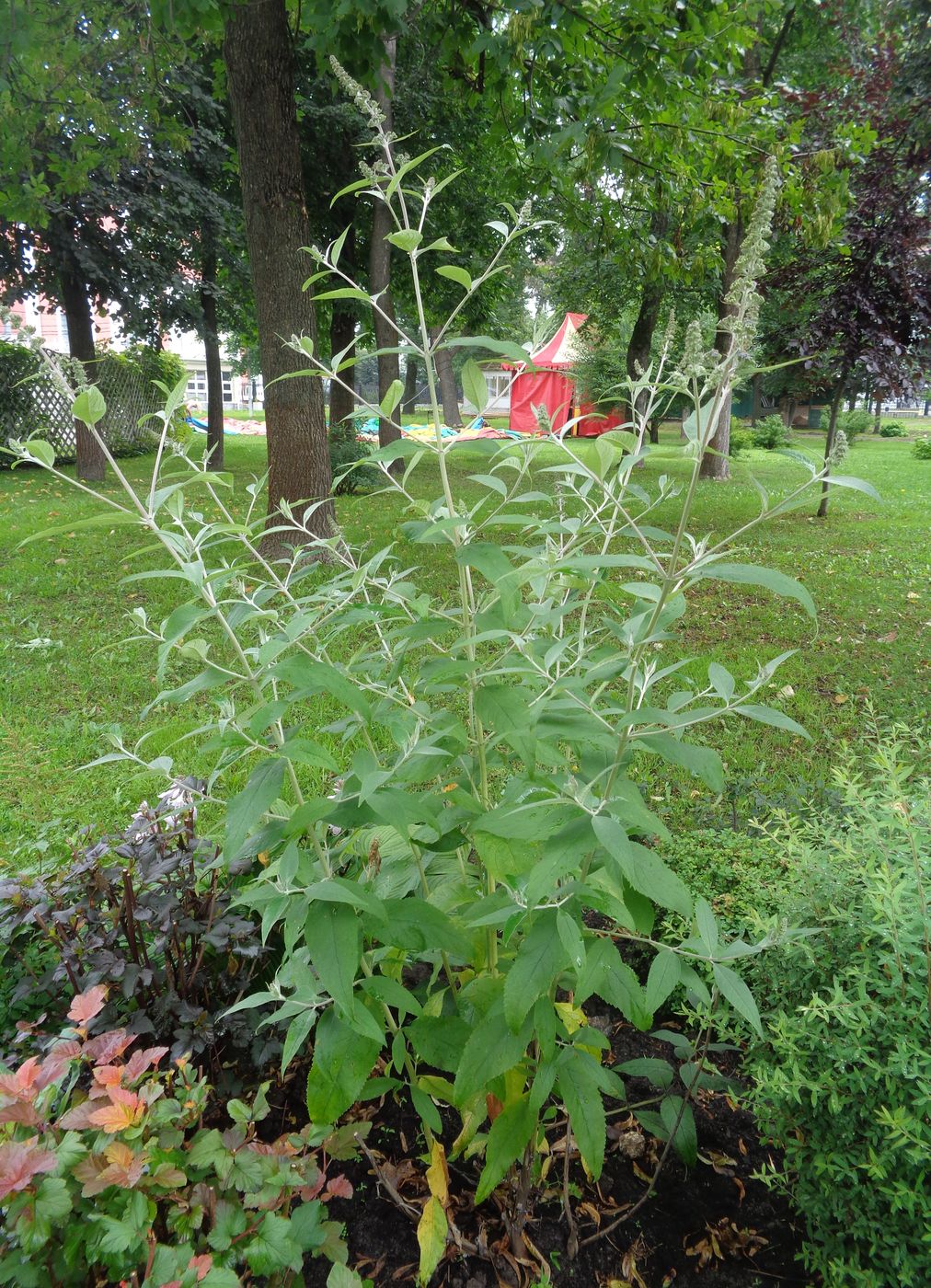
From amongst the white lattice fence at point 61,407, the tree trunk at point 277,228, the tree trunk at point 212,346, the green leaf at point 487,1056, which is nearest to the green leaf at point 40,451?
the green leaf at point 487,1056

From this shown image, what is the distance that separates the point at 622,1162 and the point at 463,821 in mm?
1014

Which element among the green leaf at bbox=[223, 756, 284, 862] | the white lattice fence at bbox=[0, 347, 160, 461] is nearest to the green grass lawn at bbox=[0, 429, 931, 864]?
the green leaf at bbox=[223, 756, 284, 862]

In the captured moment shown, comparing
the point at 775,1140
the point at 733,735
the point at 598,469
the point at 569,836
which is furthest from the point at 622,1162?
the point at 733,735

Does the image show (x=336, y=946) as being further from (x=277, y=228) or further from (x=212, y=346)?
(x=212, y=346)

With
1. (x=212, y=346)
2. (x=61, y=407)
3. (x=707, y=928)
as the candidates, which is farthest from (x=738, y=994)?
(x=61, y=407)

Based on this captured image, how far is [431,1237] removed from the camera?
142 centimetres

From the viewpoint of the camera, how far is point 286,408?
5.75 m

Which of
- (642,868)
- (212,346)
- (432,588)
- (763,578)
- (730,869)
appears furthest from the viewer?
(212,346)

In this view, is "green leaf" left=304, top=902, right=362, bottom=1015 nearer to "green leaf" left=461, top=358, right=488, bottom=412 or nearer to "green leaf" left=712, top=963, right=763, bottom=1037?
"green leaf" left=712, top=963, right=763, bottom=1037

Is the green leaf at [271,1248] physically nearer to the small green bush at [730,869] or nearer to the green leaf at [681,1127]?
the green leaf at [681,1127]

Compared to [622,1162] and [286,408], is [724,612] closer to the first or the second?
[286,408]

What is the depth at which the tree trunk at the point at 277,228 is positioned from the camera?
5.25m

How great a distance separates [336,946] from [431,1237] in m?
0.69

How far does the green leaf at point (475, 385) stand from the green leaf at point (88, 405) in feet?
2.07
